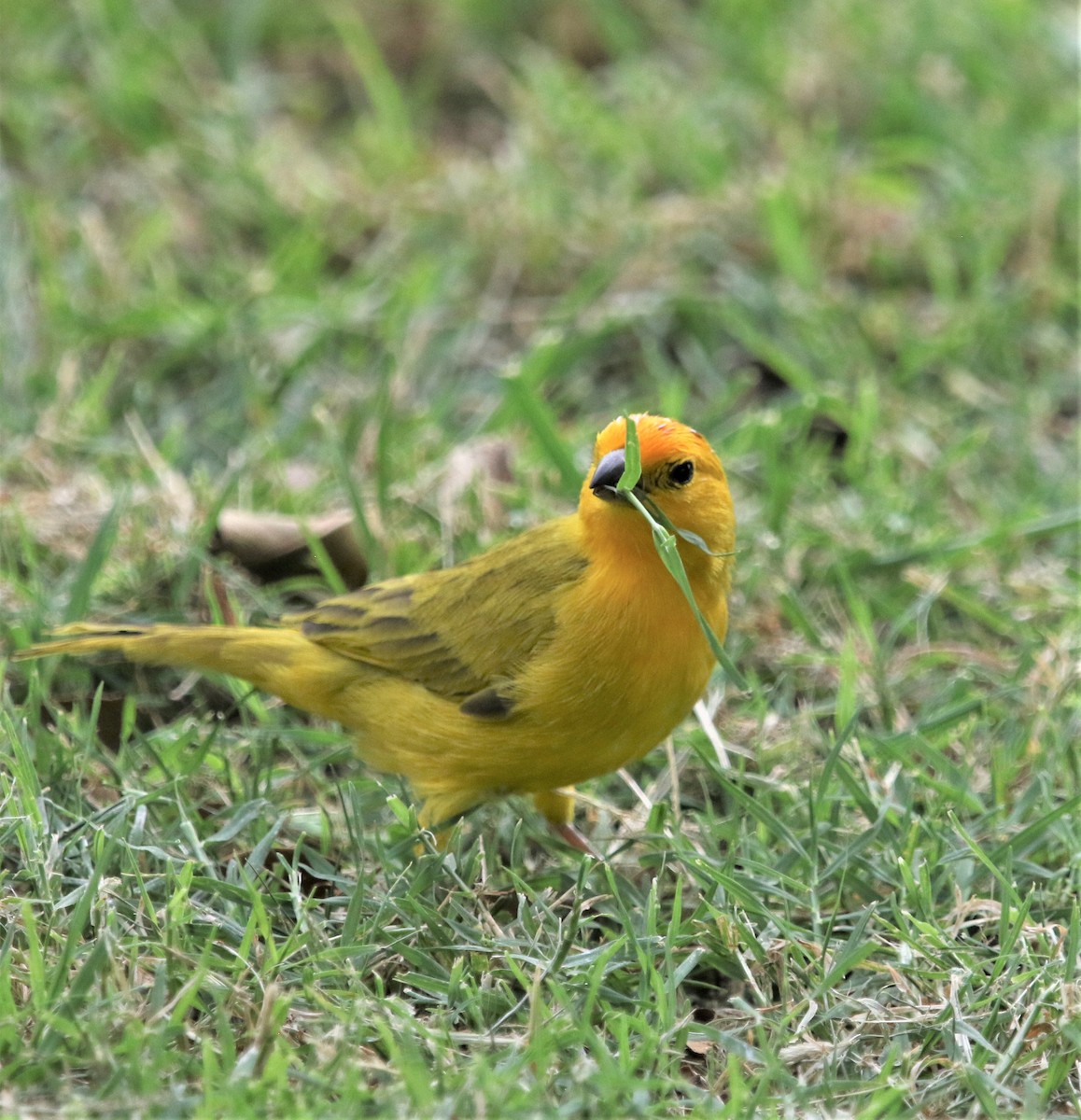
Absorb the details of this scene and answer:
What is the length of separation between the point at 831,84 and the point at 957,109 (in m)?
0.56

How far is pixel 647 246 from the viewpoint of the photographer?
6160mm

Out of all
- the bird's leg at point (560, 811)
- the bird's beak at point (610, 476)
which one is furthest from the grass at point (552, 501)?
the bird's beak at point (610, 476)

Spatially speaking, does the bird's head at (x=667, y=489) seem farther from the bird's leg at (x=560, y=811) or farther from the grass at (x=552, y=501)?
the bird's leg at (x=560, y=811)

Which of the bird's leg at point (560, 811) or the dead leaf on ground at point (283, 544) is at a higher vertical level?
the dead leaf on ground at point (283, 544)

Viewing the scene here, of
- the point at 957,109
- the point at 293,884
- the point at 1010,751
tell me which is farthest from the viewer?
the point at 957,109

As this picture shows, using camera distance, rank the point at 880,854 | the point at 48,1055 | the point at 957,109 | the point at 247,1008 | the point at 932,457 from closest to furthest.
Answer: the point at 48,1055, the point at 247,1008, the point at 880,854, the point at 932,457, the point at 957,109

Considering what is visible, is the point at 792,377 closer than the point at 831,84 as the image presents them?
Yes

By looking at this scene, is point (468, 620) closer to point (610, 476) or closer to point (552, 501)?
point (610, 476)

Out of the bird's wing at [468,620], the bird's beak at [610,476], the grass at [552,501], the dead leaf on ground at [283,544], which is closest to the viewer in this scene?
the grass at [552,501]

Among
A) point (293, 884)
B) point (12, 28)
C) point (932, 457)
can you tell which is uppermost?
point (12, 28)

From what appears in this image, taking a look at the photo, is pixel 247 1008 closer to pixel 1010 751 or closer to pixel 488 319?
pixel 1010 751

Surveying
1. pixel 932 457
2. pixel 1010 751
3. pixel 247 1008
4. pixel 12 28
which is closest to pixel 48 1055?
pixel 247 1008

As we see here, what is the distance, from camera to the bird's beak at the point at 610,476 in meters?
3.47

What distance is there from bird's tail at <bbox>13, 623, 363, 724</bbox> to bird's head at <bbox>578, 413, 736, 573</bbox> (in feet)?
2.50
